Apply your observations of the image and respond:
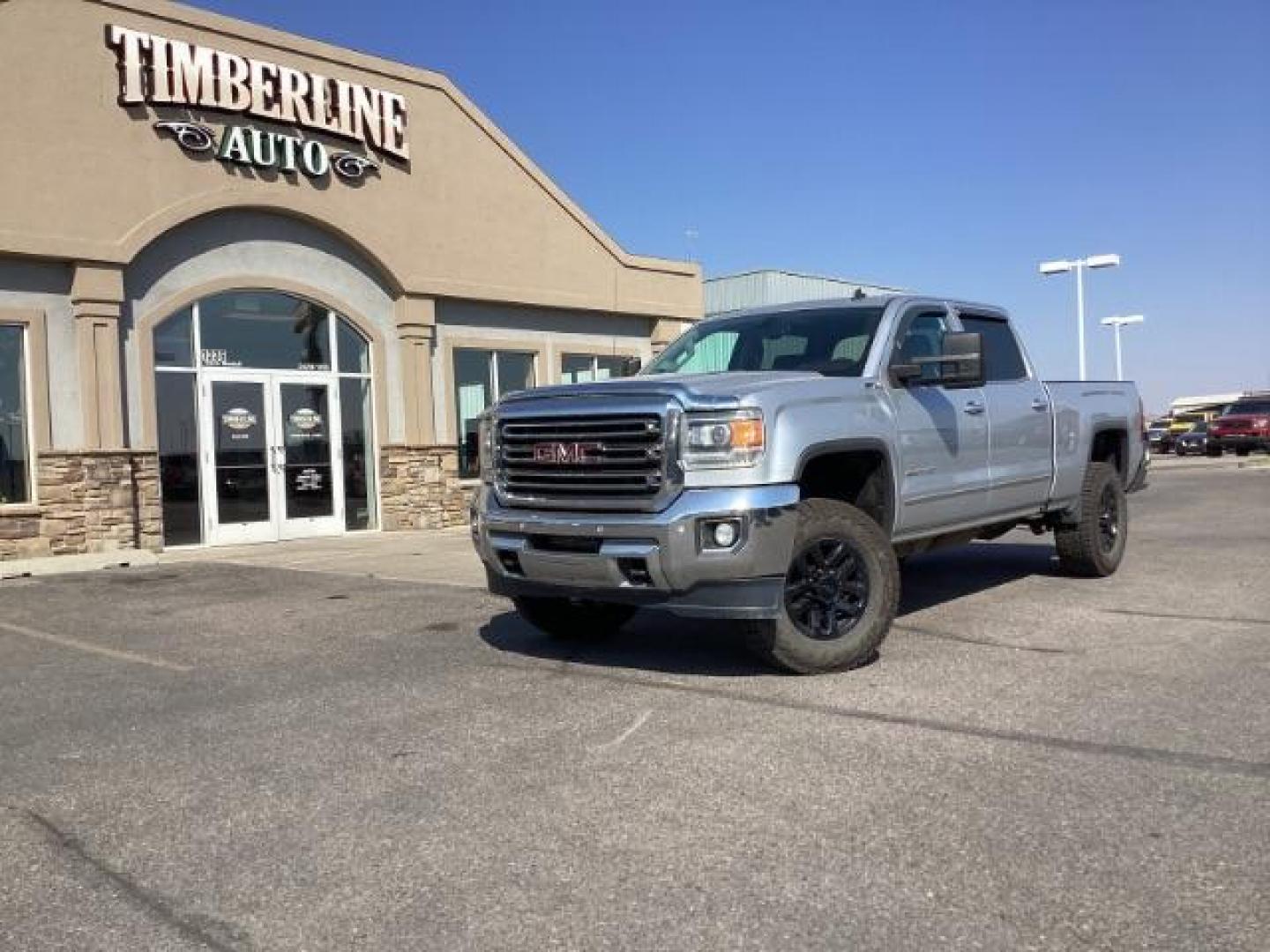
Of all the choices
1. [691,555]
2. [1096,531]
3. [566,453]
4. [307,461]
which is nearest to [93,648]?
[566,453]

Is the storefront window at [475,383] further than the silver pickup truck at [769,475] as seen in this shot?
Yes

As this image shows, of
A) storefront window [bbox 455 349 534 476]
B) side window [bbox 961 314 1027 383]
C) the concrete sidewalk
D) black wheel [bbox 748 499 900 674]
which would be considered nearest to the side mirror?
black wheel [bbox 748 499 900 674]

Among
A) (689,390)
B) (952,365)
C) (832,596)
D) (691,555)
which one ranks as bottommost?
(832,596)

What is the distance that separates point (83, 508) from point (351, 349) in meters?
4.52

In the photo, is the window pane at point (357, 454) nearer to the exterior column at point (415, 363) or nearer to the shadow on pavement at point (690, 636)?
the exterior column at point (415, 363)

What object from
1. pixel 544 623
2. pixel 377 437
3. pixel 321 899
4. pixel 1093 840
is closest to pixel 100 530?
pixel 377 437

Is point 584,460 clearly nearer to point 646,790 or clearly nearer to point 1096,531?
point 646,790

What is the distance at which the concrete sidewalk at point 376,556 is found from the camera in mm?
10883

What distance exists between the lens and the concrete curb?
12062mm

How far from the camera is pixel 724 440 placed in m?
5.34

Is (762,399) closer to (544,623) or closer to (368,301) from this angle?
(544,623)

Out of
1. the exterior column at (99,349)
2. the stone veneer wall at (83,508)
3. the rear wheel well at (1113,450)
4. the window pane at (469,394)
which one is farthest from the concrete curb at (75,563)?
the rear wheel well at (1113,450)

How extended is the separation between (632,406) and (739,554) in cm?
94

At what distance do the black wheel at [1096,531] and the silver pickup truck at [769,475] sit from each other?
1.02m
